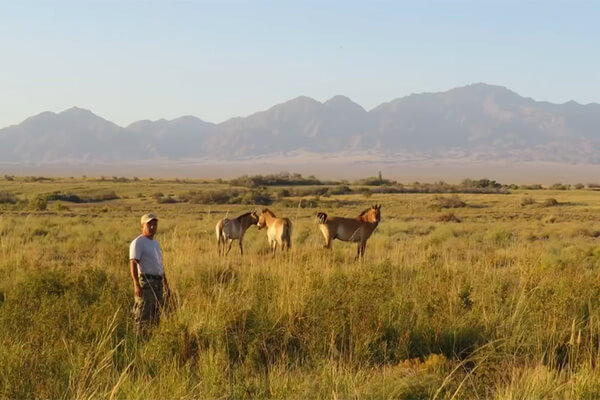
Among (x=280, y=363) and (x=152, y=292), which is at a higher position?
(x=152, y=292)

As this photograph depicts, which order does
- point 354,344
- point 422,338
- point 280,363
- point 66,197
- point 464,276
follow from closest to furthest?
point 280,363
point 354,344
point 422,338
point 464,276
point 66,197

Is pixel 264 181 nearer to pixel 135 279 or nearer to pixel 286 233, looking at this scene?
pixel 286 233

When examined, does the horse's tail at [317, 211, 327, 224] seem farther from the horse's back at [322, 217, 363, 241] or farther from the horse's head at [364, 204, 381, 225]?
the horse's head at [364, 204, 381, 225]

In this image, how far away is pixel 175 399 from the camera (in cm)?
504

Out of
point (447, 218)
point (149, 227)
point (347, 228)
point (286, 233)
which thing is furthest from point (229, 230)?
point (447, 218)

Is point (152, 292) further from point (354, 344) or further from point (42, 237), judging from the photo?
point (42, 237)

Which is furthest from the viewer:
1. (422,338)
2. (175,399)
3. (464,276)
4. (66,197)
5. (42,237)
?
(66,197)

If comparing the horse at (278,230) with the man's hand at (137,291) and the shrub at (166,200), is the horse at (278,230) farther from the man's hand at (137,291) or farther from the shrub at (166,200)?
the shrub at (166,200)

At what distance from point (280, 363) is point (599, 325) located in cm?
403

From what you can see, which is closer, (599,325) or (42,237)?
(599,325)

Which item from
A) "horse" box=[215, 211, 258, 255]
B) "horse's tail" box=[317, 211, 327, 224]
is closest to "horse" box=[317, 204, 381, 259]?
"horse's tail" box=[317, 211, 327, 224]

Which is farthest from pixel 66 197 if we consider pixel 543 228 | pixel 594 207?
pixel 594 207

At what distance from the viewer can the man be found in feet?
25.0

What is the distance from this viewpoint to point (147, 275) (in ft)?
25.7
